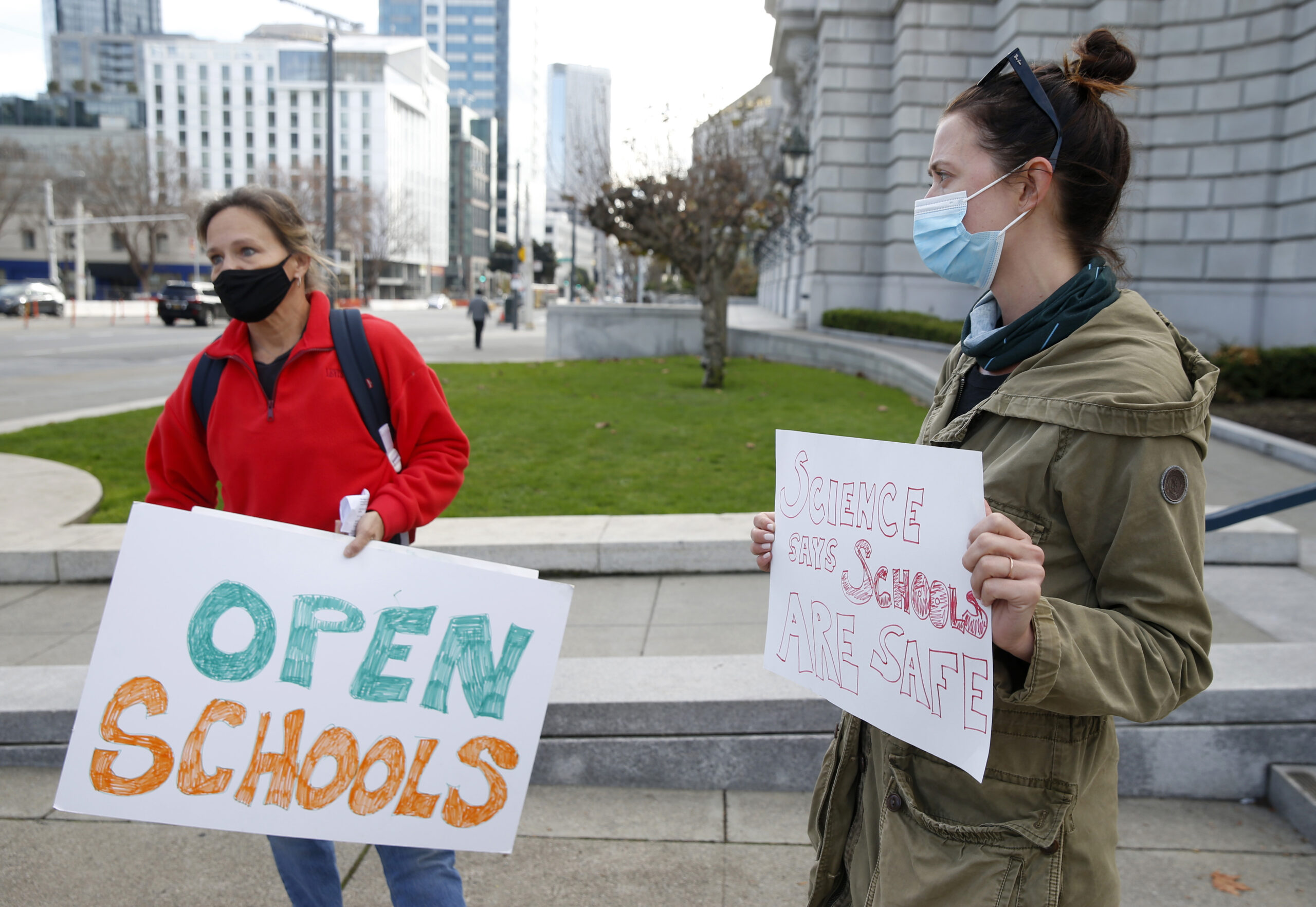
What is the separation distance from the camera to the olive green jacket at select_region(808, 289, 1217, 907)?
1320 mm

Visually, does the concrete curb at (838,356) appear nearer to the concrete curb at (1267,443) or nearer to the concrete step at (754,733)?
the concrete curb at (1267,443)

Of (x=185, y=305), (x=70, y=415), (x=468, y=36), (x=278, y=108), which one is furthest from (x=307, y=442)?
(x=468, y=36)

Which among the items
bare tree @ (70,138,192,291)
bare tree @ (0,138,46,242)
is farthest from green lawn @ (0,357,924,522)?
bare tree @ (0,138,46,242)

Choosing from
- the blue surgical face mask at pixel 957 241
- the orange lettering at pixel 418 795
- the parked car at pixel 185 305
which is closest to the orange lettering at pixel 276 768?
the orange lettering at pixel 418 795

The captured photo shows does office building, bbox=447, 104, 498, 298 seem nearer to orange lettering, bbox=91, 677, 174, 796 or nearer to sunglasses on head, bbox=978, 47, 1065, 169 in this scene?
orange lettering, bbox=91, 677, 174, 796

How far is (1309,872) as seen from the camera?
3.06m

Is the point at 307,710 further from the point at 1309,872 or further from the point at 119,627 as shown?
the point at 1309,872

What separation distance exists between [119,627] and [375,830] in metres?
0.75

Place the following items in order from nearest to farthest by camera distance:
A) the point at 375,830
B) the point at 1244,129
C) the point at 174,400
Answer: the point at 375,830 < the point at 174,400 < the point at 1244,129

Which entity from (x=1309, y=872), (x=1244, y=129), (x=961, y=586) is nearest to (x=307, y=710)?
(x=961, y=586)

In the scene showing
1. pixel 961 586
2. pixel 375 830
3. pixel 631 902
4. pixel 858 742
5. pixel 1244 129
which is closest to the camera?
pixel 961 586

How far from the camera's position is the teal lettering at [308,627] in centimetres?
218

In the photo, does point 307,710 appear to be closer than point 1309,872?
Yes

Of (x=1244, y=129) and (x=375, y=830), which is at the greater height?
(x=1244, y=129)
